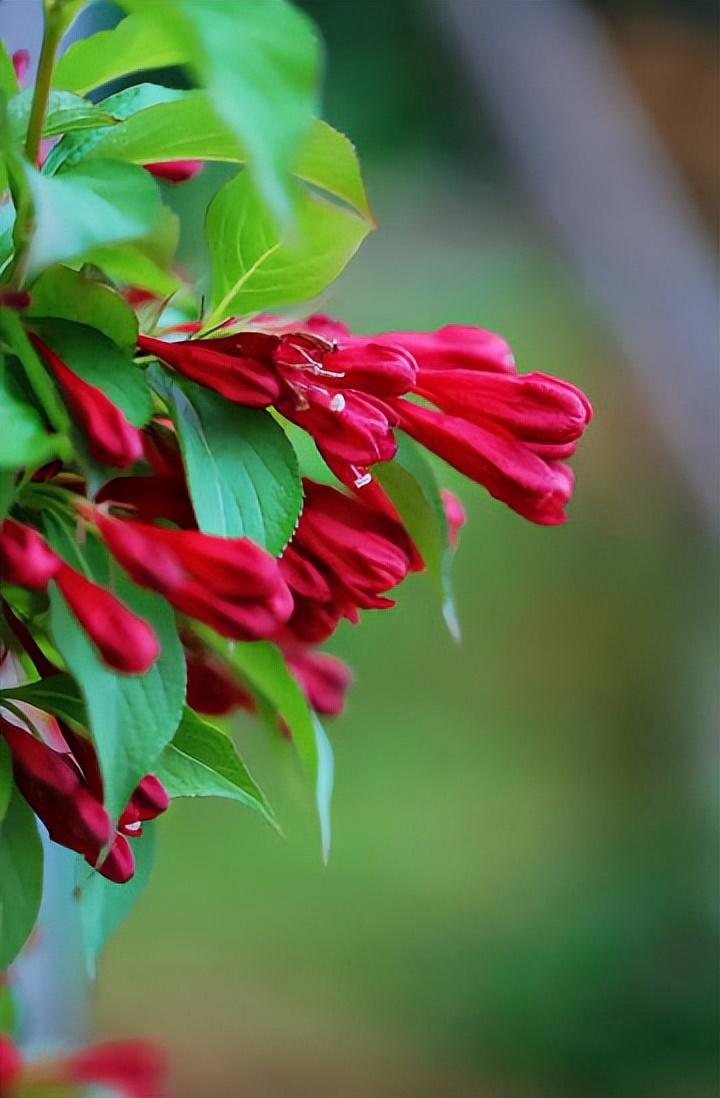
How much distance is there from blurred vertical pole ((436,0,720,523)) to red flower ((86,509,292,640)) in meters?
1.09

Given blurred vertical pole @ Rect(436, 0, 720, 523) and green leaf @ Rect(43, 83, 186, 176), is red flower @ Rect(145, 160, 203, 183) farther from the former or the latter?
blurred vertical pole @ Rect(436, 0, 720, 523)

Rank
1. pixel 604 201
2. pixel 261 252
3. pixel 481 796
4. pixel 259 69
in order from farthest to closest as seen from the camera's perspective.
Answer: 1. pixel 481 796
2. pixel 604 201
3. pixel 261 252
4. pixel 259 69

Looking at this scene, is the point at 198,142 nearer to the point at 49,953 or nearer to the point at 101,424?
the point at 101,424

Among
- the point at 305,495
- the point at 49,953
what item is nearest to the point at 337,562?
the point at 305,495

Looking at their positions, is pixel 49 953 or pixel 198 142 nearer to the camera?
pixel 198 142

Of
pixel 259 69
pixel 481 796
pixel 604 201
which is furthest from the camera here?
A: pixel 481 796

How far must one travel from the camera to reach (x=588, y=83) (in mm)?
1297

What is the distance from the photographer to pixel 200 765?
0.29 meters

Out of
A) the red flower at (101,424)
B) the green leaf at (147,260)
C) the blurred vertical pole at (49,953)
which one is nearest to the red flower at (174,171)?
the green leaf at (147,260)

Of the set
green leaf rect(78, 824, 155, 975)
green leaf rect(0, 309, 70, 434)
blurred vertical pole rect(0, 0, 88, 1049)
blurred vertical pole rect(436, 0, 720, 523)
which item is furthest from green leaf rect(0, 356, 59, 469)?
blurred vertical pole rect(436, 0, 720, 523)

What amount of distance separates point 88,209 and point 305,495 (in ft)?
0.30

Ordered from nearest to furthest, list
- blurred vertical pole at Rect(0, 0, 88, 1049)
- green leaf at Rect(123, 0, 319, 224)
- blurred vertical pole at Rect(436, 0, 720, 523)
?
1. green leaf at Rect(123, 0, 319, 224)
2. blurred vertical pole at Rect(0, 0, 88, 1049)
3. blurred vertical pole at Rect(436, 0, 720, 523)

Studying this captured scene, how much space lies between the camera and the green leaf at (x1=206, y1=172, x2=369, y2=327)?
280 millimetres

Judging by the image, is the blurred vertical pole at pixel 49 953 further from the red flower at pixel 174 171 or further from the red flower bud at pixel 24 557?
the red flower bud at pixel 24 557
